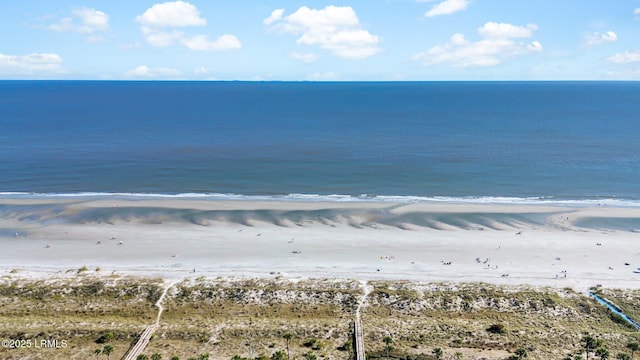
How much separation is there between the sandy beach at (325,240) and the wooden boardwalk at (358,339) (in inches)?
376

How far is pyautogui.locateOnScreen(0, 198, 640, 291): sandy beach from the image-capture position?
53000 millimetres

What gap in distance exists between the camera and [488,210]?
246 feet

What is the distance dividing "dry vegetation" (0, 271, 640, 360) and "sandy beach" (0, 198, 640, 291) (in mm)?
3657

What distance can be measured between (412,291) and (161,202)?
162 feet

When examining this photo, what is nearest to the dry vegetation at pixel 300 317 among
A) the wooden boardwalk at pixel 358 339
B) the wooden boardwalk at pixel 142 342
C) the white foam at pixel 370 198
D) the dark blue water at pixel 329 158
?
the wooden boardwalk at pixel 142 342

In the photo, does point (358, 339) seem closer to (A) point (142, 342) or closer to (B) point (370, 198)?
(A) point (142, 342)

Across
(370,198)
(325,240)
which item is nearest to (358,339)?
(325,240)

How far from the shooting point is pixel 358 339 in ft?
127


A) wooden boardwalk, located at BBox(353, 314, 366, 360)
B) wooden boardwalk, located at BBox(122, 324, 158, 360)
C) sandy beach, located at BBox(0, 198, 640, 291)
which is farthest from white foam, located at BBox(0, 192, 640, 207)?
wooden boardwalk, located at BBox(122, 324, 158, 360)

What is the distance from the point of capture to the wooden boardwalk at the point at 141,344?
1446 inches

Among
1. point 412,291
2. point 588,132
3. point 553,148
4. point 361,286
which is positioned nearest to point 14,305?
point 361,286

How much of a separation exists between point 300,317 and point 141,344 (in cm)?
1314

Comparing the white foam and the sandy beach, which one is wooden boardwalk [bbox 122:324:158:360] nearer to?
the sandy beach

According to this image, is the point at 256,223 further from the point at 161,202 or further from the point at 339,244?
the point at 161,202
